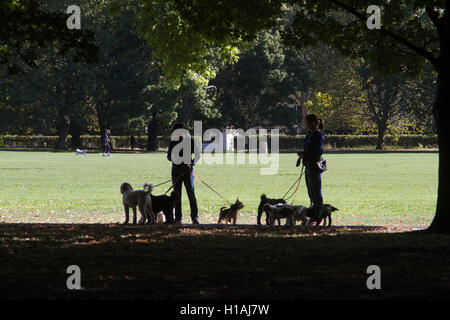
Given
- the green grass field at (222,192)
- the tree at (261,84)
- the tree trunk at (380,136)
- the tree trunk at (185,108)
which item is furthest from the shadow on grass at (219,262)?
the tree trunk at (380,136)

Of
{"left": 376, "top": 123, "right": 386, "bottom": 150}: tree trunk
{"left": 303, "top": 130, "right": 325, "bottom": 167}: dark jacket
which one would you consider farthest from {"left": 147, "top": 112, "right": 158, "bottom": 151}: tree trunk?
{"left": 303, "top": 130, "right": 325, "bottom": 167}: dark jacket

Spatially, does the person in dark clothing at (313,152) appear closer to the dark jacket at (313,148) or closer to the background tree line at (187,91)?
the dark jacket at (313,148)

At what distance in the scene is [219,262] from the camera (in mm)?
8898

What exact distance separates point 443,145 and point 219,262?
5544 mm

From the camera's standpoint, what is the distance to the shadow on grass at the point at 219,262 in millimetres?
7195

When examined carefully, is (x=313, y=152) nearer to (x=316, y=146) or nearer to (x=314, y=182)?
(x=316, y=146)

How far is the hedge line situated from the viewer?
254 ft

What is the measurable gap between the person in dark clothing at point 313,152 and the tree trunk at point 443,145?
2.12 m

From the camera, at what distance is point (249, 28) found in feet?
46.5

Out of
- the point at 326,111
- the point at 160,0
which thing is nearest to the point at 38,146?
the point at 326,111

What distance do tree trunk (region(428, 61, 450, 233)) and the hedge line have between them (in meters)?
65.3

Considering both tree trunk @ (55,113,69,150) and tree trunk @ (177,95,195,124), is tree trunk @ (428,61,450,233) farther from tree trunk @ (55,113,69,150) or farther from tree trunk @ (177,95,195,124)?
tree trunk @ (55,113,69,150)

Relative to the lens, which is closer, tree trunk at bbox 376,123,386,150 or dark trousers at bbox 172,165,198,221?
dark trousers at bbox 172,165,198,221

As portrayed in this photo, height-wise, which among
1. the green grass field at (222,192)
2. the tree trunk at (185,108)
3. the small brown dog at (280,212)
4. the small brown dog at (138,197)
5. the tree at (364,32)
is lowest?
the green grass field at (222,192)
